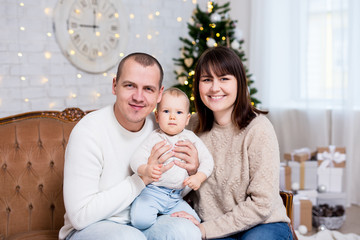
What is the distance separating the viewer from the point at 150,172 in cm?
165

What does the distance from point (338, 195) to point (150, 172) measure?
112 inches

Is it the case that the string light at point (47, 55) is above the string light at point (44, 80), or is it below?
above

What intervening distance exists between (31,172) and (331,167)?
292 cm

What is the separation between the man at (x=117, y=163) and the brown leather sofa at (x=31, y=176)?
22.0 inches

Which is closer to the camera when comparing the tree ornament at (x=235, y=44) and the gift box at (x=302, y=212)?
the gift box at (x=302, y=212)

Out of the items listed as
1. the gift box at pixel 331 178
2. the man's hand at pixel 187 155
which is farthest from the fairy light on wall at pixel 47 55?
the gift box at pixel 331 178

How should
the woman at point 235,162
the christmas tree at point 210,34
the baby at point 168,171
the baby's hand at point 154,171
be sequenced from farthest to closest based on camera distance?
the christmas tree at point 210,34 → the woman at point 235,162 → the baby at point 168,171 → the baby's hand at point 154,171

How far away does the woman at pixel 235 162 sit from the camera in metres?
1.85

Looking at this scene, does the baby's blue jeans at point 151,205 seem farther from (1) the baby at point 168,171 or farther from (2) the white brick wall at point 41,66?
(2) the white brick wall at point 41,66

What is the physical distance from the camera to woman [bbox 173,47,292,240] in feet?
6.06

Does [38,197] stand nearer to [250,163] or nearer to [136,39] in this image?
[250,163]

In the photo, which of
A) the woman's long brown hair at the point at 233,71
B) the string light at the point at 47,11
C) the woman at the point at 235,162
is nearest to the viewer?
the woman at the point at 235,162

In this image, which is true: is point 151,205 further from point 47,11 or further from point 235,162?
point 47,11

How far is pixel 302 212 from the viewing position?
360 centimetres
